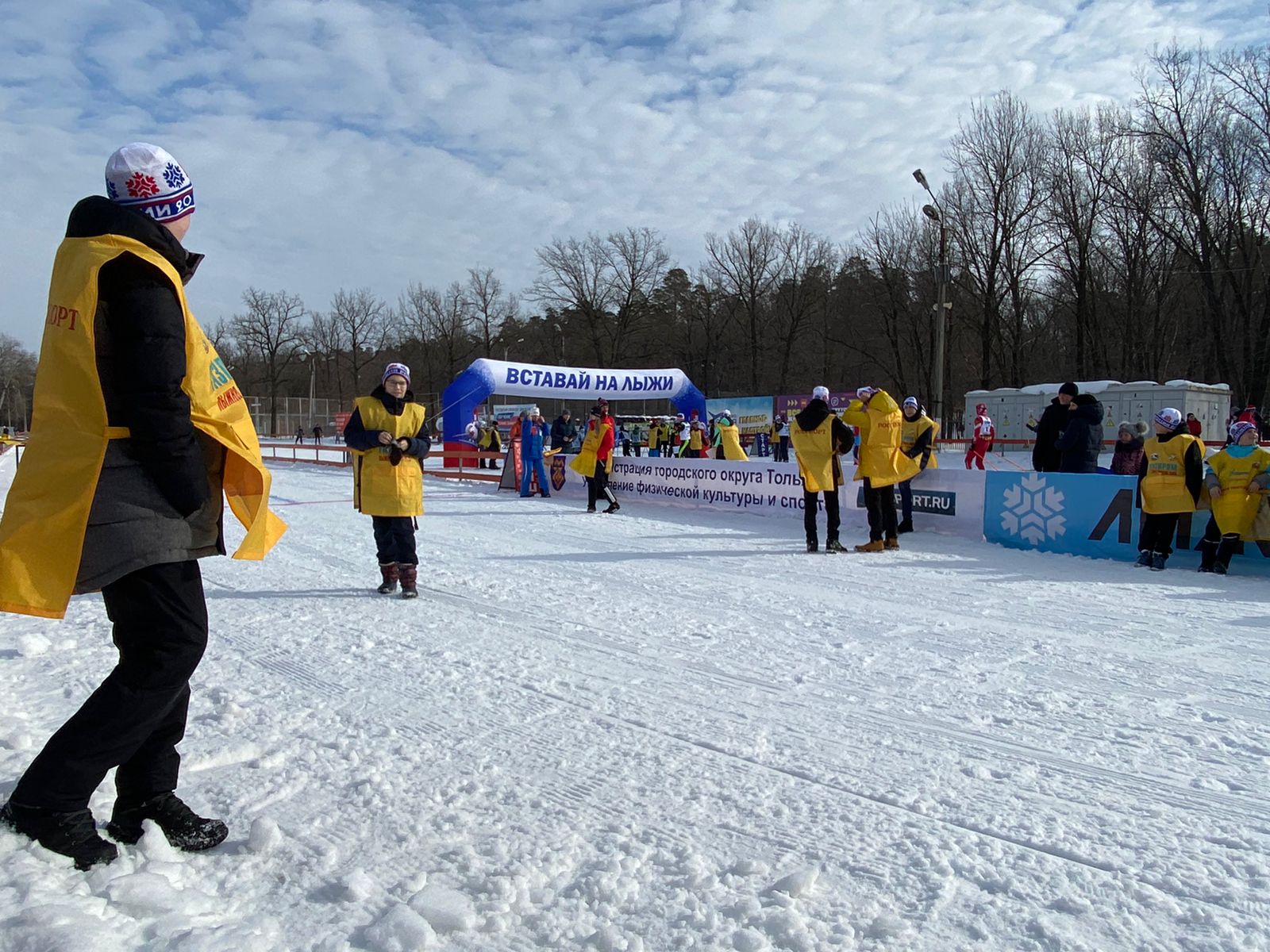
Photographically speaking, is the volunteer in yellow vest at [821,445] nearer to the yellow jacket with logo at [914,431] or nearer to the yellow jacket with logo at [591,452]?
the yellow jacket with logo at [914,431]

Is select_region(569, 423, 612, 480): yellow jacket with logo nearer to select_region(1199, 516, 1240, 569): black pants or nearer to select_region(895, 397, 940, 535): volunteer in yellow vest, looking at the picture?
select_region(895, 397, 940, 535): volunteer in yellow vest

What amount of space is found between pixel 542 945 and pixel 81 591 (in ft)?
4.79

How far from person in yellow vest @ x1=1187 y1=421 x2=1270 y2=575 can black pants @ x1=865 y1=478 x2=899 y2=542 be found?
286cm

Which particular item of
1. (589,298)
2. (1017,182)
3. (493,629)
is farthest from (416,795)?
(589,298)

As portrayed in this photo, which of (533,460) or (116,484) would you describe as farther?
(533,460)

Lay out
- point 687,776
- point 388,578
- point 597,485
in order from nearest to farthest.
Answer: point 687,776 < point 388,578 < point 597,485

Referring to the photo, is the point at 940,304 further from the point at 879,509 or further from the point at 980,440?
the point at 879,509

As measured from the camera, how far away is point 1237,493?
7.65 metres

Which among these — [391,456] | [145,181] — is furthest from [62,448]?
[391,456]

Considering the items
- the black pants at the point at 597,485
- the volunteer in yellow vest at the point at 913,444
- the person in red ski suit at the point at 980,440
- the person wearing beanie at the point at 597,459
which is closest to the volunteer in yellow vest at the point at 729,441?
the person wearing beanie at the point at 597,459

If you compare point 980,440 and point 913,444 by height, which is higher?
point 980,440

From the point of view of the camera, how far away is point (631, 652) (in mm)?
4770

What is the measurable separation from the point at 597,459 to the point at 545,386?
1457 cm

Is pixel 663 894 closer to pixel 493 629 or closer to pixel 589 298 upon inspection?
pixel 493 629
